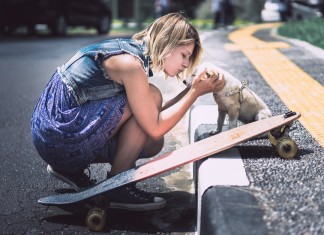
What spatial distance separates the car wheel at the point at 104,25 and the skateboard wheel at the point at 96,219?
14396 millimetres

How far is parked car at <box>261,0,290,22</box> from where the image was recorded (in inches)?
802

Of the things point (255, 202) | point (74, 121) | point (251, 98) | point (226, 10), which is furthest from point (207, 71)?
point (226, 10)

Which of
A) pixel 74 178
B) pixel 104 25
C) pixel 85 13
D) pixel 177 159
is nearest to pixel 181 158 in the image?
pixel 177 159

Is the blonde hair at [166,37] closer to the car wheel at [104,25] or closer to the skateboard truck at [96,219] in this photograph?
the skateboard truck at [96,219]

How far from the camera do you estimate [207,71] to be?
8.86 feet

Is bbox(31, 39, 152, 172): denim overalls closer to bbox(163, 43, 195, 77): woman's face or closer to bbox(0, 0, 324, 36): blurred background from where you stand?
bbox(163, 43, 195, 77): woman's face

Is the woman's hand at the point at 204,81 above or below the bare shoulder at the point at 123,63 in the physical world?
below

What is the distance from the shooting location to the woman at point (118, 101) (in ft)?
8.74

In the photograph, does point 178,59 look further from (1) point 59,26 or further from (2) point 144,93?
(1) point 59,26

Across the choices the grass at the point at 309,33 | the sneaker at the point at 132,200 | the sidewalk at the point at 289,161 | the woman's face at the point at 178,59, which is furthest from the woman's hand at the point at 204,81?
the grass at the point at 309,33

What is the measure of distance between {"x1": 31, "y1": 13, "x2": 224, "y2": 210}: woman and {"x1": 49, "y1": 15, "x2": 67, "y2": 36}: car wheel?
12114mm

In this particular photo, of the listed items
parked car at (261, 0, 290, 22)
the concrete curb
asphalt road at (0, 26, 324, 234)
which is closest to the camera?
the concrete curb

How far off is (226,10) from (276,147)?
1531cm

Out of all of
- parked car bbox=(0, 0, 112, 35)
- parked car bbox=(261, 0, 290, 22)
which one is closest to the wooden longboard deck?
parked car bbox=(0, 0, 112, 35)
